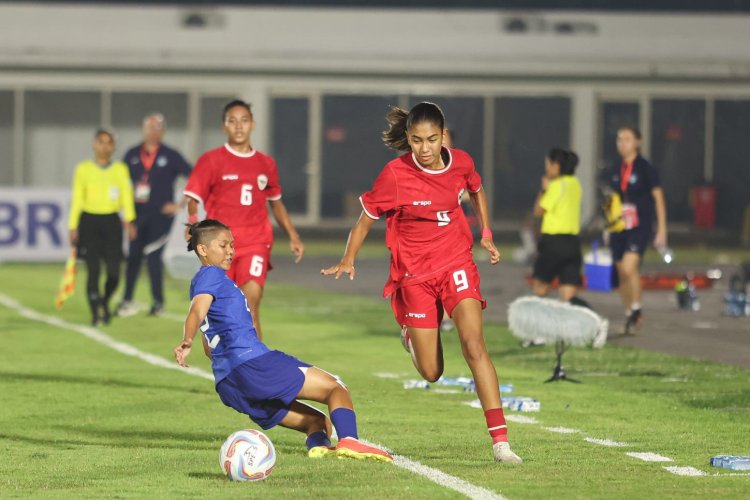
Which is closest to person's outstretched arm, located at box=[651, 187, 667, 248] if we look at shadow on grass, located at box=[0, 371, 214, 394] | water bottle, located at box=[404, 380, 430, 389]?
water bottle, located at box=[404, 380, 430, 389]

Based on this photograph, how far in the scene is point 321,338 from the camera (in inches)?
701

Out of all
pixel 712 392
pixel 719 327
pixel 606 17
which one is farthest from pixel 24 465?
pixel 606 17

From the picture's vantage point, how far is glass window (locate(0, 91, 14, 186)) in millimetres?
40281

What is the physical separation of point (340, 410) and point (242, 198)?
3940 millimetres

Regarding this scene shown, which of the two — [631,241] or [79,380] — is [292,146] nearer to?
[631,241]

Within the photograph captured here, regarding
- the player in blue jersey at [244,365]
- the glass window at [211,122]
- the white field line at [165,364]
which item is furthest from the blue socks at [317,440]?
the glass window at [211,122]

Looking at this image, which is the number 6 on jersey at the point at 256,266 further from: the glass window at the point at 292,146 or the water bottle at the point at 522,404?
the glass window at the point at 292,146

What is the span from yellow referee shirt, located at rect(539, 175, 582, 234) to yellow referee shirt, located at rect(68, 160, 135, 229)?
14.7 feet

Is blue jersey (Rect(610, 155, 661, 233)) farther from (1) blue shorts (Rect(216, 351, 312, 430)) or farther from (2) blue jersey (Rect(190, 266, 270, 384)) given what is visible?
(2) blue jersey (Rect(190, 266, 270, 384))

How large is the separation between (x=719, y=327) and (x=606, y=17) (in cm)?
2297

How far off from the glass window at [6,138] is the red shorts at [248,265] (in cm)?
2839

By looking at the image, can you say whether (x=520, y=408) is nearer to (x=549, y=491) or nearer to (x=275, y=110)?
(x=549, y=491)

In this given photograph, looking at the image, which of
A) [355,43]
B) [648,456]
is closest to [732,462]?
[648,456]

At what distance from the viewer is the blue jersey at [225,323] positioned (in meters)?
9.22
